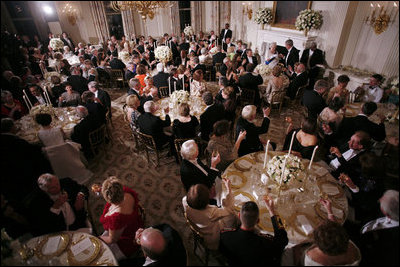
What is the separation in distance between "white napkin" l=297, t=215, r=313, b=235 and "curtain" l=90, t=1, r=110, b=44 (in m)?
14.0

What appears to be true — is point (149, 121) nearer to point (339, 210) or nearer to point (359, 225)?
point (339, 210)

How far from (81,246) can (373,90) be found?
6303mm

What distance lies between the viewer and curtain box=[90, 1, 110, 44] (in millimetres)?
13013

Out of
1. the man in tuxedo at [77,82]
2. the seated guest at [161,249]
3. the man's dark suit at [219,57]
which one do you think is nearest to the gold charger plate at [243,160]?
the seated guest at [161,249]

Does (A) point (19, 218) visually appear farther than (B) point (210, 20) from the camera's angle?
No

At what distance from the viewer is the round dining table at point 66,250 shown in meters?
2.34

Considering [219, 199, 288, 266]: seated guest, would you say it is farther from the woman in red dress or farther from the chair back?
the chair back

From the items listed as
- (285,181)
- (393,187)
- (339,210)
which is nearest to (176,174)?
(285,181)

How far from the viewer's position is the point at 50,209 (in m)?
2.79

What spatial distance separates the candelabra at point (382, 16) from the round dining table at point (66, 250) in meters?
8.34

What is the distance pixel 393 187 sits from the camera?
219 cm

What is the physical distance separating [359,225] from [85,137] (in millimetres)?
4953

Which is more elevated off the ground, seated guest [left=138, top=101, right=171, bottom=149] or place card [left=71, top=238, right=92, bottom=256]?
seated guest [left=138, top=101, right=171, bottom=149]

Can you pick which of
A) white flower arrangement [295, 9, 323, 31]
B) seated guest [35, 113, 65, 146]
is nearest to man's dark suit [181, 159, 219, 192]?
seated guest [35, 113, 65, 146]
